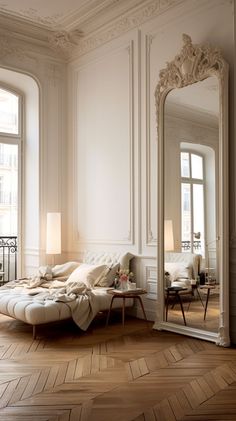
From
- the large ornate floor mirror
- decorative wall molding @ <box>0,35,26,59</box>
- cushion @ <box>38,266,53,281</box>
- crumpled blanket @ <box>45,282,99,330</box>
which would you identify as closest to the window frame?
decorative wall molding @ <box>0,35,26,59</box>

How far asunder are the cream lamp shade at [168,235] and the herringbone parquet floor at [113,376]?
3.32 feet

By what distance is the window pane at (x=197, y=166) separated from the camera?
4.73 metres

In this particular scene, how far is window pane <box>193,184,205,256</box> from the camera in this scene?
4.69 metres

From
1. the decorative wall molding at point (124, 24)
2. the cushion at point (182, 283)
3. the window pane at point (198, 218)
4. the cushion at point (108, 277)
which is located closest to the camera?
the window pane at point (198, 218)

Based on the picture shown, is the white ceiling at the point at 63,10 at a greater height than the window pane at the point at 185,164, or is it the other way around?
the white ceiling at the point at 63,10

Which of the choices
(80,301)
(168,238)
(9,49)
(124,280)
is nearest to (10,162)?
(9,49)

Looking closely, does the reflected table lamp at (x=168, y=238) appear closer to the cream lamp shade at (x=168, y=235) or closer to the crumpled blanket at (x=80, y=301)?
the cream lamp shade at (x=168, y=235)

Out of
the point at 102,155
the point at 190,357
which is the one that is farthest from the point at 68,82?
the point at 190,357

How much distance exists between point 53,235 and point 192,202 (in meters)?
2.72

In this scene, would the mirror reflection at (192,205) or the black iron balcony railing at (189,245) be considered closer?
the mirror reflection at (192,205)

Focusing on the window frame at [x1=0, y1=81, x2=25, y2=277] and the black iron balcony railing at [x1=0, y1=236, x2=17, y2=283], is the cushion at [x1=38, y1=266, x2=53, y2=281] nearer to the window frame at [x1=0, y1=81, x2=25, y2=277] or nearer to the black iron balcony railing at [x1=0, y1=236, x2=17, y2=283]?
the window frame at [x1=0, y1=81, x2=25, y2=277]

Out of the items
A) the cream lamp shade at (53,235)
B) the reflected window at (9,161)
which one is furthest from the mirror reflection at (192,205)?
the reflected window at (9,161)

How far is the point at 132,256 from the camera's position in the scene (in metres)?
5.72

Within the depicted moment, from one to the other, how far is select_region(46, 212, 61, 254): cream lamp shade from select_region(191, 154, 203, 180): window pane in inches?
107
